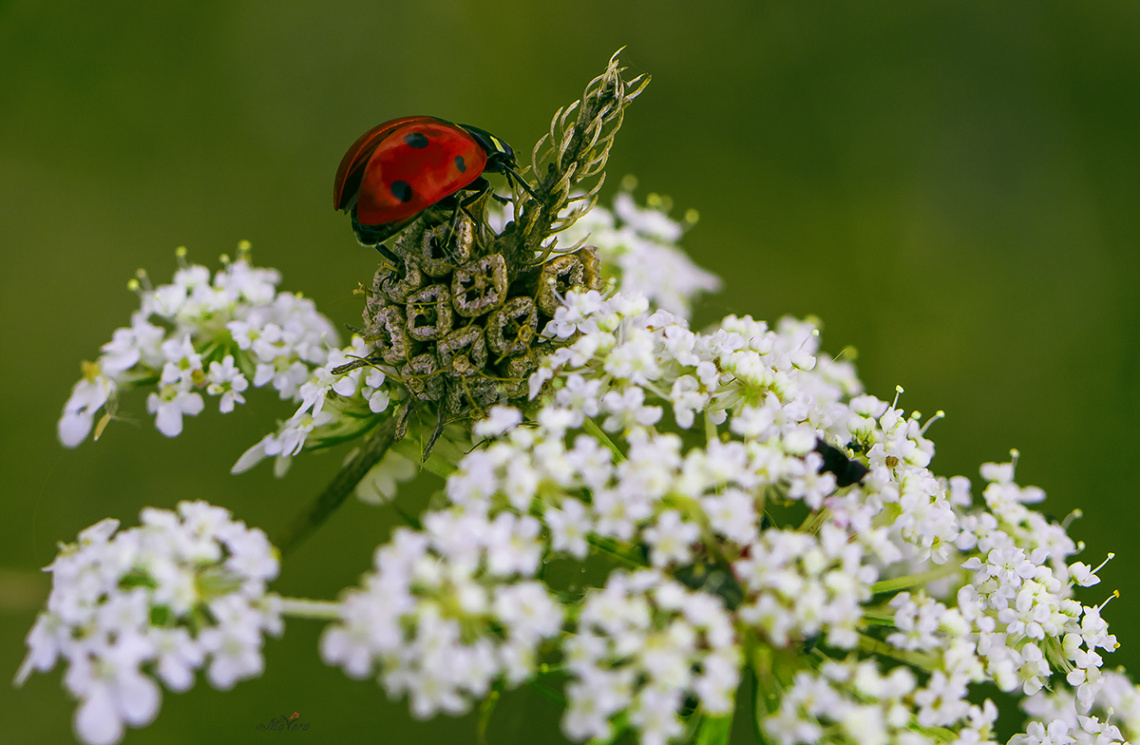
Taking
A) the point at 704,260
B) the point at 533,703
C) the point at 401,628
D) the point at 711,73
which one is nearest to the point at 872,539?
the point at 401,628

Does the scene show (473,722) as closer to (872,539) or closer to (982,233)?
(872,539)

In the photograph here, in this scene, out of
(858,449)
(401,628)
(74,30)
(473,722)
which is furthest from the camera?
(74,30)

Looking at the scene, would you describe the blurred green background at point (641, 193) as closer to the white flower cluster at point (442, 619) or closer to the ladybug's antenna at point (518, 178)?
the ladybug's antenna at point (518, 178)

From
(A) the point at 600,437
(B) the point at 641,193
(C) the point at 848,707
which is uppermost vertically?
(B) the point at 641,193

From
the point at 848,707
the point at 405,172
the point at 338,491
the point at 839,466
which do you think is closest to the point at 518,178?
the point at 405,172

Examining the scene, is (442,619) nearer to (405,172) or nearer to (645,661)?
(645,661)

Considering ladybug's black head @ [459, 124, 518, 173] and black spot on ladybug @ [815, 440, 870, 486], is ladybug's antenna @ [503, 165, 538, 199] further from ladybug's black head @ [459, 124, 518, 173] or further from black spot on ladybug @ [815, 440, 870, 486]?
black spot on ladybug @ [815, 440, 870, 486]

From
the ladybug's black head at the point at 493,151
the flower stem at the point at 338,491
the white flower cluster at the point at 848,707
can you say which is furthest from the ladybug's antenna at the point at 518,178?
the white flower cluster at the point at 848,707
